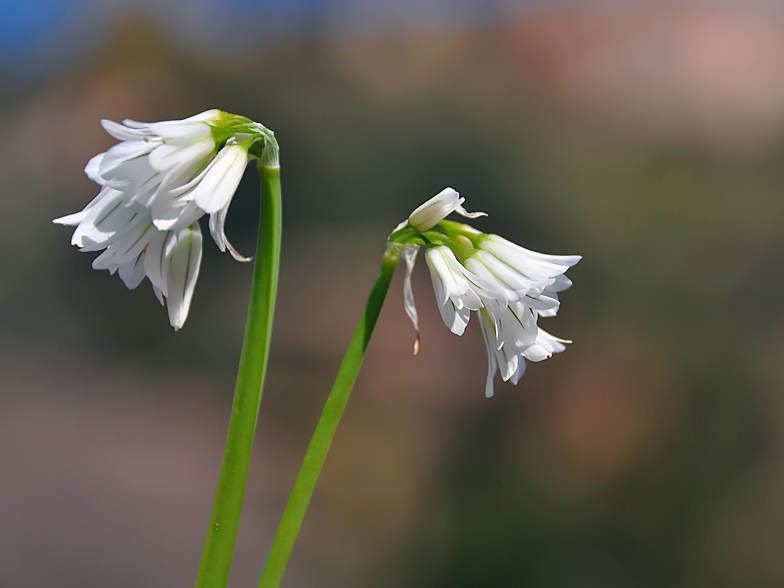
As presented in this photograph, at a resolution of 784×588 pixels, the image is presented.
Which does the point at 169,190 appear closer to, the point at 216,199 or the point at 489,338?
the point at 216,199

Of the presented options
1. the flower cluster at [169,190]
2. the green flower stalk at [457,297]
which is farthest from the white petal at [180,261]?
the green flower stalk at [457,297]

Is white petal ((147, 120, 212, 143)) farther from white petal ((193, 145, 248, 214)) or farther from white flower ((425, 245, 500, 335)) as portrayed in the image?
white flower ((425, 245, 500, 335))

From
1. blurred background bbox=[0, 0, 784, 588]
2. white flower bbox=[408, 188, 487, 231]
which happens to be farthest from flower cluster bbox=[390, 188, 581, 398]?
blurred background bbox=[0, 0, 784, 588]

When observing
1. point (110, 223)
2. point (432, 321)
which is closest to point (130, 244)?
point (110, 223)

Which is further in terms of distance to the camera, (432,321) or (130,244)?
(432,321)

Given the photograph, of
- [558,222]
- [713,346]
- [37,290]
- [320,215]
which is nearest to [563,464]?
[713,346]

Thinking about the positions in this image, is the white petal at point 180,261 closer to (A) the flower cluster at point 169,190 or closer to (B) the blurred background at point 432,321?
(A) the flower cluster at point 169,190

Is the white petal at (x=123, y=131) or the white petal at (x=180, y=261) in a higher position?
the white petal at (x=123, y=131)
